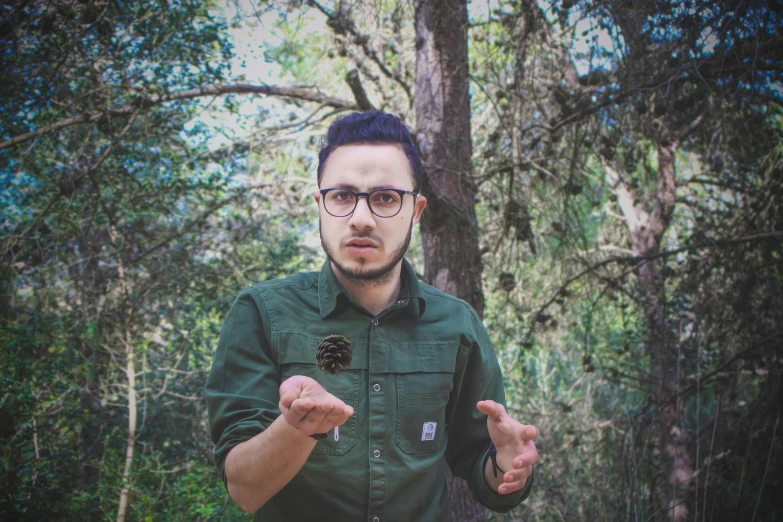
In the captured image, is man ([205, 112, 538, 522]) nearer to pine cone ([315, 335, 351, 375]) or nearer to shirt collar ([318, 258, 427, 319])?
shirt collar ([318, 258, 427, 319])

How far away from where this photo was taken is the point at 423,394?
5.67 feet

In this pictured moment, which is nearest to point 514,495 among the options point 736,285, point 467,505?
point 467,505

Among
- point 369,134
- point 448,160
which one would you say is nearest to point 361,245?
point 369,134

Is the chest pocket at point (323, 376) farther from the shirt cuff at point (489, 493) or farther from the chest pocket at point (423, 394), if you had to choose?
the shirt cuff at point (489, 493)

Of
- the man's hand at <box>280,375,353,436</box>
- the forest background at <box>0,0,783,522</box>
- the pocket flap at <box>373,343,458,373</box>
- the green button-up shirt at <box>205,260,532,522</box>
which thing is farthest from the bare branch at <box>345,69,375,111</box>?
the man's hand at <box>280,375,353,436</box>

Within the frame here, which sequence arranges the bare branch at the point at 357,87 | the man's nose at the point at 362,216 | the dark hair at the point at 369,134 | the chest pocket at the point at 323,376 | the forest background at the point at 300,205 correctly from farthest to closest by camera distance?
the forest background at the point at 300,205 → the bare branch at the point at 357,87 → the dark hair at the point at 369,134 → the man's nose at the point at 362,216 → the chest pocket at the point at 323,376

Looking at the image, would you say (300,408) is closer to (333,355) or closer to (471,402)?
(333,355)

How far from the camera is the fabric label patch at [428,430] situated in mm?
1710

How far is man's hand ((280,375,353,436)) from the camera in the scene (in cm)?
120

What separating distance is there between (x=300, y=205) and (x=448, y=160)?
2.99 meters

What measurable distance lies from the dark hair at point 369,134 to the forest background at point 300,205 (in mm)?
1587

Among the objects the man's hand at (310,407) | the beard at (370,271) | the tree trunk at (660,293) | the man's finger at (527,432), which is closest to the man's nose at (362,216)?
the beard at (370,271)

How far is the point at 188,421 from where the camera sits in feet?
20.8

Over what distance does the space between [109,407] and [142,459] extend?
0.62 meters
